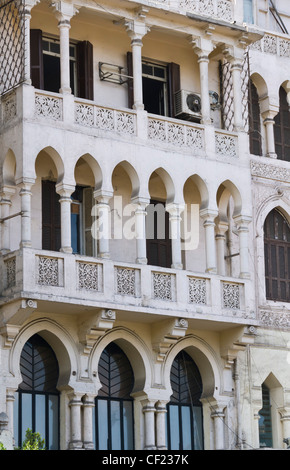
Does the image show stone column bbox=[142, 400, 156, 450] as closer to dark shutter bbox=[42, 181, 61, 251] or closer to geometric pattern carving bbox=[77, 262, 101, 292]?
geometric pattern carving bbox=[77, 262, 101, 292]

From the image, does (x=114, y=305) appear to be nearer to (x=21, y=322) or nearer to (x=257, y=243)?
(x=21, y=322)

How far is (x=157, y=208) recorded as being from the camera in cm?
2834

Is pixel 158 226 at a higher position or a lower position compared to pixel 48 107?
lower

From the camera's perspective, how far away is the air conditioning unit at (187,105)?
28438 mm

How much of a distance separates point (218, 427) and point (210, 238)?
3.60 m

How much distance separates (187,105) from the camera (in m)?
28.5

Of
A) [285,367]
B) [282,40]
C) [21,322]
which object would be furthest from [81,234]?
[282,40]

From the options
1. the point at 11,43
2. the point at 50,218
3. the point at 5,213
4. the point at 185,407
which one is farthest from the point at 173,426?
the point at 11,43

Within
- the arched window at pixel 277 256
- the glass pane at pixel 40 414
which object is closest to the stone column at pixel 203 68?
the arched window at pixel 277 256

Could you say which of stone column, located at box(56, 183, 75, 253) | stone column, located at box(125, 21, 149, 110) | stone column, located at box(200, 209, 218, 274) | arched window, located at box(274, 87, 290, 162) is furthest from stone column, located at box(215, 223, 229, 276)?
stone column, located at box(56, 183, 75, 253)

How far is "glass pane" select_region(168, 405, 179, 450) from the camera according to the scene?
27219mm

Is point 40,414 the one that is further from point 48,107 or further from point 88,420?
point 48,107

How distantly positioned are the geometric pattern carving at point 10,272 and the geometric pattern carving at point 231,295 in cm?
434

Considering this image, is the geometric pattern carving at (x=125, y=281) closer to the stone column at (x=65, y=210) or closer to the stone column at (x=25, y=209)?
the stone column at (x=65, y=210)
